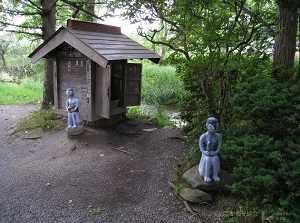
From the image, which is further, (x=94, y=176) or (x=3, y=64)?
(x=3, y=64)

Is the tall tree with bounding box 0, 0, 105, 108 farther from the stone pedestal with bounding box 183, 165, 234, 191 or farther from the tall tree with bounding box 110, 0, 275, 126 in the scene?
the stone pedestal with bounding box 183, 165, 234, 191

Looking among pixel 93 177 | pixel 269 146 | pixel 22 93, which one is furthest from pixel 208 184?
pixel 22 93

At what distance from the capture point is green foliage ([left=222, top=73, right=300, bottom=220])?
2855mm

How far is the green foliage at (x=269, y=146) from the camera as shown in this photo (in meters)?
2.86

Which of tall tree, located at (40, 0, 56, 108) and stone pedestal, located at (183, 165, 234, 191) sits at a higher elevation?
tall tree, located at (40, 0, 56, 108)

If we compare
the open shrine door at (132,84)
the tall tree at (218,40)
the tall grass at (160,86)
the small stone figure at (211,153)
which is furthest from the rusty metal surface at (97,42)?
the tall grass at (160,86)

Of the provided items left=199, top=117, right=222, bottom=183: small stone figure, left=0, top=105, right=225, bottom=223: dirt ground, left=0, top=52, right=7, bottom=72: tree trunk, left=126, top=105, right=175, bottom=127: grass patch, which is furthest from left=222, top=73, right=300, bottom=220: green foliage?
left=0, top=52, right=7, bottom=72: tree trunk

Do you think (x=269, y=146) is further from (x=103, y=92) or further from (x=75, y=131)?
(x=75, y=131)

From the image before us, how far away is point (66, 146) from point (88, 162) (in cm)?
109

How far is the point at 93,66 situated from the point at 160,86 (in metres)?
7.62

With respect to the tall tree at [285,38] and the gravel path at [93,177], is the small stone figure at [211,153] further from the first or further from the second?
the tall tree at [285,38]

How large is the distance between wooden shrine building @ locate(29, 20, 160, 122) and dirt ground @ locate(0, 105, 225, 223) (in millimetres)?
726

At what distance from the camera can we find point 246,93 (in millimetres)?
3852

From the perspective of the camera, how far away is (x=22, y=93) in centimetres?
1332
